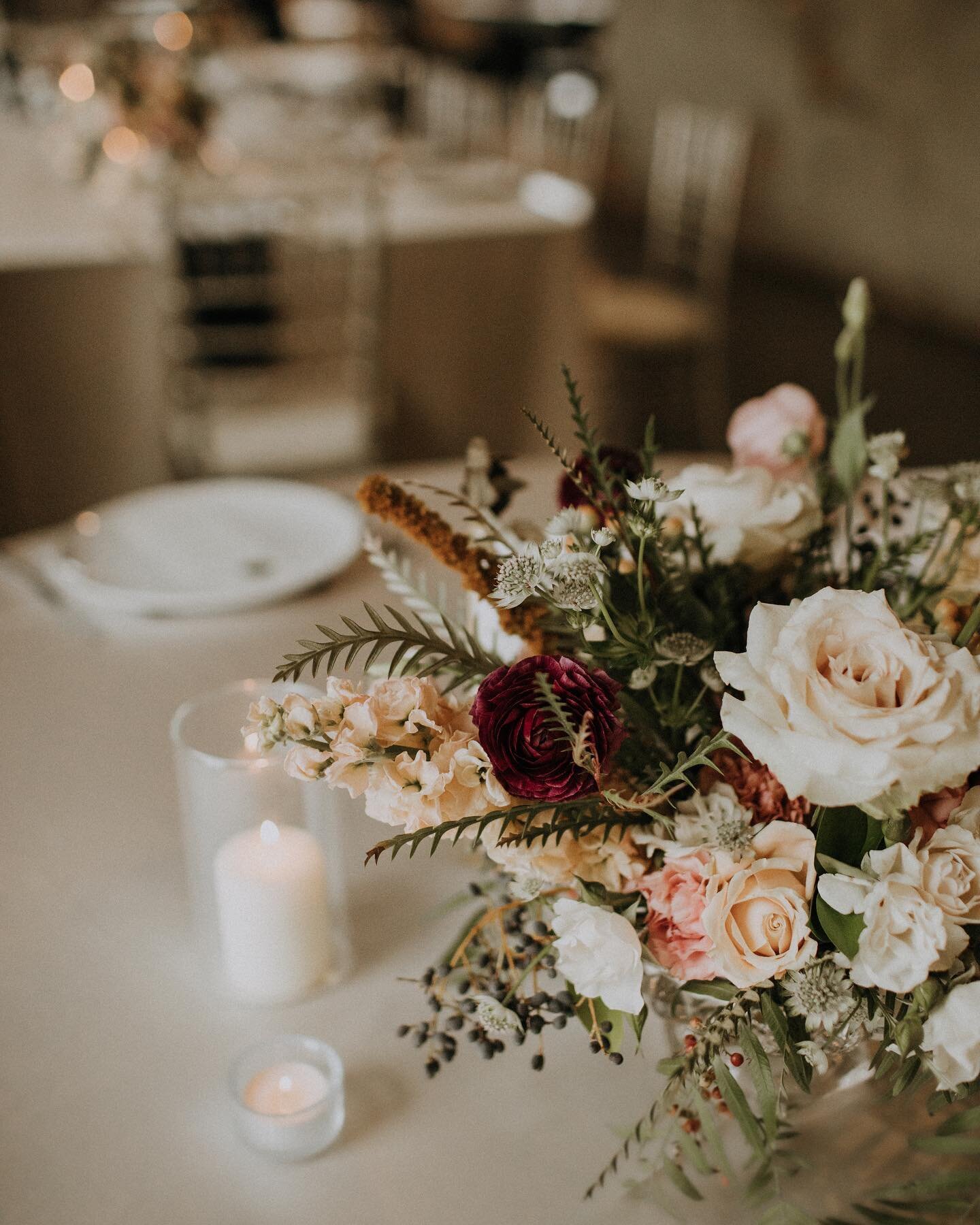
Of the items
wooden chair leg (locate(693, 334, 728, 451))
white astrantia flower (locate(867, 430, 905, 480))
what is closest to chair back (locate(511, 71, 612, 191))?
wooden chair leg (locate(693, 334, 728, 451))

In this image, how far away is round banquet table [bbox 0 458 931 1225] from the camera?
0.68 meters

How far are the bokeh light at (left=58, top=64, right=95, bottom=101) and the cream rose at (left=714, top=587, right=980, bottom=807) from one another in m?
3.56

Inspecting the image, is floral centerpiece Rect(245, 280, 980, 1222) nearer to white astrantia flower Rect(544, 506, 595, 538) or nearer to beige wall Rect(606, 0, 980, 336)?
white astrantia flower Rect(544, 506, 595, 538)

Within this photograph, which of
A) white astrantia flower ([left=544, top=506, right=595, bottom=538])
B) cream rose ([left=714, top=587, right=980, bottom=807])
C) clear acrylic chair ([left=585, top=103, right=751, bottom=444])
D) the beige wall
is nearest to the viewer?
cream rose ([left=714, top=587, right=980, bottom=807])

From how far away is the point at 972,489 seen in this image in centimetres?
71

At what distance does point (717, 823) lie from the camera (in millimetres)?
583

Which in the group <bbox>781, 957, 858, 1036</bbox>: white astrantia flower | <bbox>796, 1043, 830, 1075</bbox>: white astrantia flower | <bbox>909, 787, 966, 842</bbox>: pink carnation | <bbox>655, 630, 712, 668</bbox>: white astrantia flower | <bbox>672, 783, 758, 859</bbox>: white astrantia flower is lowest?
<bbox>796, 1043, 830, 1075</bbox>: white astrantia flower

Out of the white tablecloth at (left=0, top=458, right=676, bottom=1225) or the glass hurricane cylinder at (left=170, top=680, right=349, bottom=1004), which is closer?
the white tablecloth at (left=0, top=458, right=676, bottom=1225)

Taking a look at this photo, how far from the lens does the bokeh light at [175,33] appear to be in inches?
165

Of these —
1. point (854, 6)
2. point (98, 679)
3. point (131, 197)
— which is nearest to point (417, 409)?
point (131, 197)

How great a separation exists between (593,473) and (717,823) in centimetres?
23

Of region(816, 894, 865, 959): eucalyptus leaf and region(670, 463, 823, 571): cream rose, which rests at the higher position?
region(670, 463, 823, 571): cream rose

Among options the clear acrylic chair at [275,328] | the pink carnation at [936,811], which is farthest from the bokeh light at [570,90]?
the pink carnation at [936,811]

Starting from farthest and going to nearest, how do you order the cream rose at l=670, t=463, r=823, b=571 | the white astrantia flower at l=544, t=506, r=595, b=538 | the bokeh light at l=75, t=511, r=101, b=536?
the bokeh light at l=75, t=511, r=101, b=536 → the cream rose at l=670, t=463, r=823, b=571 → the white astrantia flower at l=544, t=506, r=595, b=538
